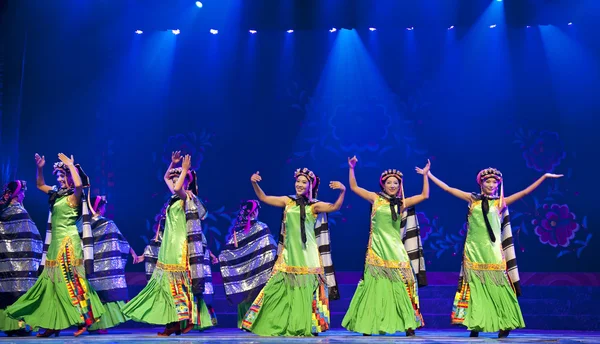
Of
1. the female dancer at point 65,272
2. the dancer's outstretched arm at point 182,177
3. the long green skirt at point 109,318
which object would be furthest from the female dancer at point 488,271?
the long green skirt at point 109,318

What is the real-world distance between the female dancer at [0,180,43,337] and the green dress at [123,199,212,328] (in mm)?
1437

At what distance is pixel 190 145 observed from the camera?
10.7 m

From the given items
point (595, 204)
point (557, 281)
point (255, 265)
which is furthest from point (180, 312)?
point (595, 204)

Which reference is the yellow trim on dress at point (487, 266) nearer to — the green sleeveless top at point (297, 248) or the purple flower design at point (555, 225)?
the green sleeveless top at point (297, 248)

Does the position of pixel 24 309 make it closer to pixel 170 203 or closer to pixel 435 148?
pixel 170 203

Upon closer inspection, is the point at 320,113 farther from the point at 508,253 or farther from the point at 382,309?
the point at 382,309

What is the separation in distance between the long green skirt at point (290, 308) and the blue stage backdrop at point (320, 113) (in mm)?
3160

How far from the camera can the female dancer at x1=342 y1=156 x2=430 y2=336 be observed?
7297 millimetres

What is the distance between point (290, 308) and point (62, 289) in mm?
2218

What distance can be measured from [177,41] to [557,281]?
6129 mm

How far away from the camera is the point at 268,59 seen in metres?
10.8

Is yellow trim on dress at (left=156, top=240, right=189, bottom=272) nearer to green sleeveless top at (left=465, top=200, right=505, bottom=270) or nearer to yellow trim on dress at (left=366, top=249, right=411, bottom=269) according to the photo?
Result: yellow trim on dress at (left=366, top=249, right=411, bottom=269)

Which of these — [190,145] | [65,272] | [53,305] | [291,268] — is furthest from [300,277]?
[190,145]

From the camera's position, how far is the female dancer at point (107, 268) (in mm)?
7758
